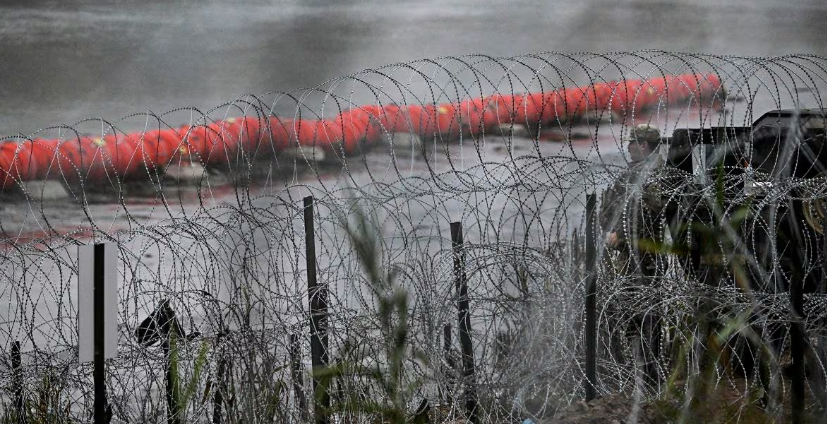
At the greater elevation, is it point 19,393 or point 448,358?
point 448,358

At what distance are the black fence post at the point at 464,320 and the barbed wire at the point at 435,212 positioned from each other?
50 millimetres

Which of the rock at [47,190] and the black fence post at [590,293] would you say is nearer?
the black fence post at [590,293]

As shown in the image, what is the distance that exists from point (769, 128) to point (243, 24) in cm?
374

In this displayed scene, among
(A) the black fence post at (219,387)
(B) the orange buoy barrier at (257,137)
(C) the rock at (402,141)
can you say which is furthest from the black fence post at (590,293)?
(C) the rock at (402,141)

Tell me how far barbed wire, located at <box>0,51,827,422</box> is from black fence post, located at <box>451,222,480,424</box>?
2.0 inches

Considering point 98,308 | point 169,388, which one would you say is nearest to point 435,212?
point 169,388

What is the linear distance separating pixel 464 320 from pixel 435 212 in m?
2.47

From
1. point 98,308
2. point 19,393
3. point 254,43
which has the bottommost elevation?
point 19,393

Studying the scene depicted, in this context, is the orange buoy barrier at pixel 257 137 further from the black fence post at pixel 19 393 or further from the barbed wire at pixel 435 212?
the black fence post at pixel 19 393

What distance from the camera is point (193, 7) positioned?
6793 mm

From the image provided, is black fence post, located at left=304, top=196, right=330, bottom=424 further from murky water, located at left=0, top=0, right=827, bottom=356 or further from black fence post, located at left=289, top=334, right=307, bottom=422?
murky water, located at left=0, top=0, right=827, bottom=356

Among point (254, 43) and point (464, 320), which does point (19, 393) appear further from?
point (254, 43)

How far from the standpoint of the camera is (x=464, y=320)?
11.5 ft

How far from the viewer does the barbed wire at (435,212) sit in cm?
339
